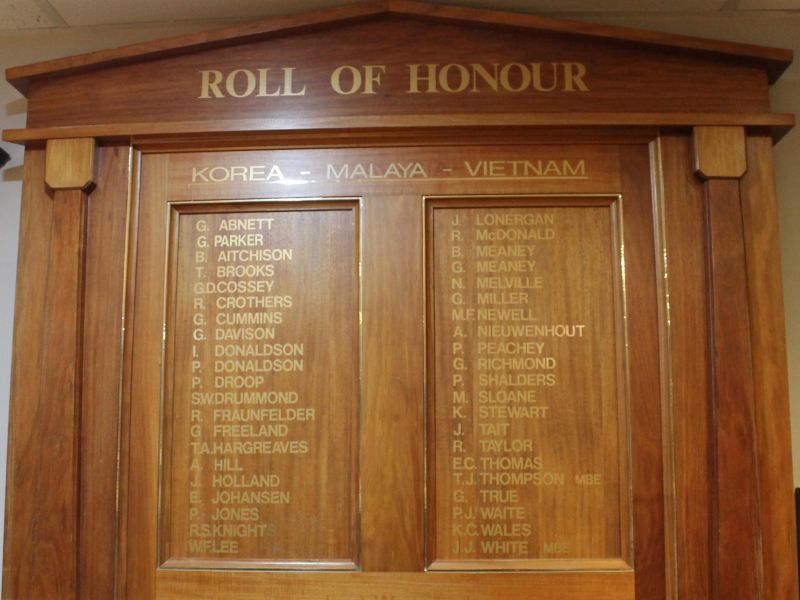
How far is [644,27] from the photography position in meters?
2.42

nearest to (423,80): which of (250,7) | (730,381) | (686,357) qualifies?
(250,7)

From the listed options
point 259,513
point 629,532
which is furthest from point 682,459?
point 259,513

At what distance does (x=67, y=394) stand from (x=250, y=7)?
4.26ft

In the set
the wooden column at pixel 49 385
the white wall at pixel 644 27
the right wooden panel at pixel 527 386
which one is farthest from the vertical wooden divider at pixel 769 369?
the wooden column at pixel 49 385

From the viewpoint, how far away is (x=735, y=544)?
80.2 inches

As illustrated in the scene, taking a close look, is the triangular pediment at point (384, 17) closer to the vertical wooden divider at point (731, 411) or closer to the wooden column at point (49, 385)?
the wooden column at point (49, 385)

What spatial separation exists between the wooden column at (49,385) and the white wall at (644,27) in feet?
0.84

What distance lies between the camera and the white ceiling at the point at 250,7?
2357 millimetres

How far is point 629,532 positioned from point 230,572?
44.1 inches

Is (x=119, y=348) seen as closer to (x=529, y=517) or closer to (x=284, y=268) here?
(x=284, y=268)

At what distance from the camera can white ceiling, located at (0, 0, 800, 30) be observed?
236 centimetres

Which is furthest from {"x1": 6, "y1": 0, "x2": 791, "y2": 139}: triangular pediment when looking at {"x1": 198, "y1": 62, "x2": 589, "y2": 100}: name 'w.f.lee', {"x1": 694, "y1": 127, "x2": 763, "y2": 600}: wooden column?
{"x1": 694, "y1": 127, "x2": 763, "y2": 600}: wooden column

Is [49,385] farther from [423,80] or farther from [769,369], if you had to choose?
[769,369]

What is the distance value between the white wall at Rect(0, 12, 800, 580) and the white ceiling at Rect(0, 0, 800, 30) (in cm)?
4
